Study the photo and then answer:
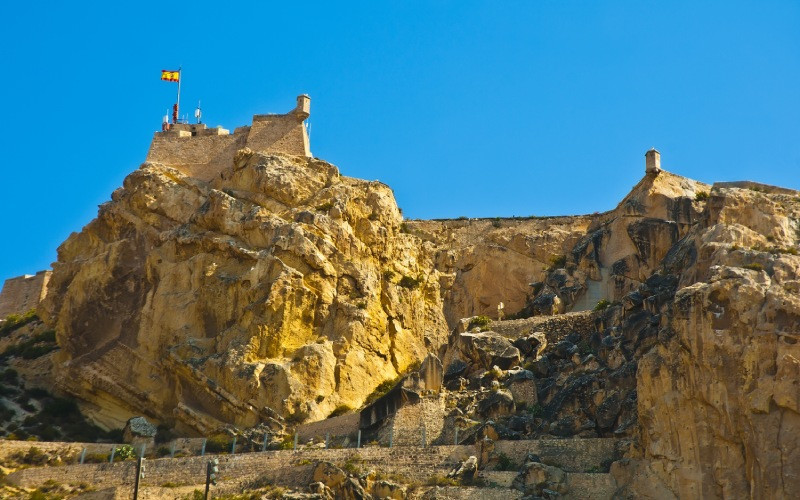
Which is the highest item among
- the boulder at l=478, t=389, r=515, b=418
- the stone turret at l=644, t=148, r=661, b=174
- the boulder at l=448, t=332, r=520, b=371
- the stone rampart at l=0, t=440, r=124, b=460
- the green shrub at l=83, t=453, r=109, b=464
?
the stone turret at l=644, t=148, r=661, b=174

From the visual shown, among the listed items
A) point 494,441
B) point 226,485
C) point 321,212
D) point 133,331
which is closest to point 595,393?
point 494,441

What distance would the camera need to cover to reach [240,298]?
52.9 metres

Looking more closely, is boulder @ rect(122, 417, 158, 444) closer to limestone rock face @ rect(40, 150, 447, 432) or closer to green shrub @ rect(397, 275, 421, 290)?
limestone rock face @ rect(40, 150, 447, 432)

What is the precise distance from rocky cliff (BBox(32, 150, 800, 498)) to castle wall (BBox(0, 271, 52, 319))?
17.0 meters

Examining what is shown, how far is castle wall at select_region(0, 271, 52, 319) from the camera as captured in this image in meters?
76.2

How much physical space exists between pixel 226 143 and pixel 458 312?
13.2 meters

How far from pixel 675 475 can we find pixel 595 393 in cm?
616

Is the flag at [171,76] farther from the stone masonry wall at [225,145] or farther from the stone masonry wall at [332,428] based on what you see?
the stone masonry wall at [332,428]

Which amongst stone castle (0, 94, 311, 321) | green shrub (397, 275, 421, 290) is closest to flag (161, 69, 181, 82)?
stone castle (0, 94, 311, 321)

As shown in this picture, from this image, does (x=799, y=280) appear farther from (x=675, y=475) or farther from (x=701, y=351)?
(x=675, y=475)

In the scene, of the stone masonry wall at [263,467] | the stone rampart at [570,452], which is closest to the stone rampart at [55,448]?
the stone masonry wall at [263,467]

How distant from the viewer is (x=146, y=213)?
57938 millimetres

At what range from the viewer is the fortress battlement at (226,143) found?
5981 cm

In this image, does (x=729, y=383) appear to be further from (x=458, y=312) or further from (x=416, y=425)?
(x=458, y=312)
